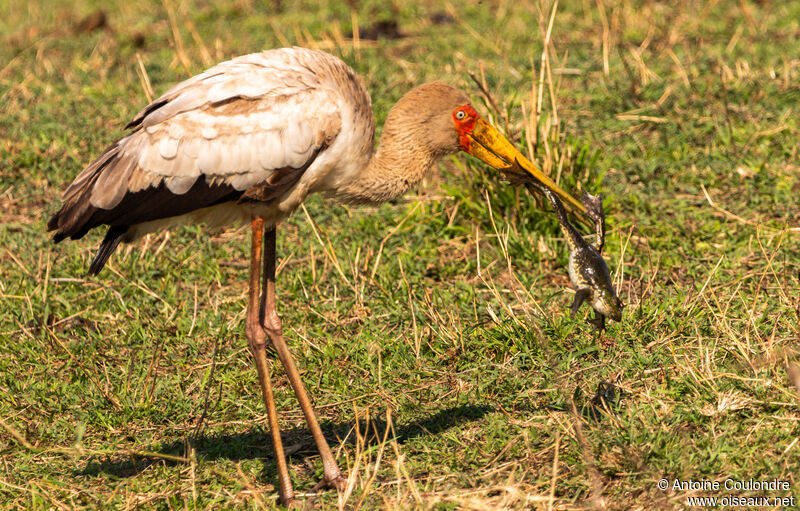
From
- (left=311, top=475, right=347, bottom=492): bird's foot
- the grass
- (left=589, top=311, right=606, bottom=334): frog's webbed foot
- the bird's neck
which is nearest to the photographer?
the grass

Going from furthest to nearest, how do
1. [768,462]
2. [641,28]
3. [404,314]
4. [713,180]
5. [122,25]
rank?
1. [122,25]
2. [641,28]
3. [713,180]
4. [404,314]
5. [768,462]

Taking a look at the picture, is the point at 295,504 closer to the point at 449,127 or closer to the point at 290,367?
the point at 290,367

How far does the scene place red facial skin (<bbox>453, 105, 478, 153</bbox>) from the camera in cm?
405

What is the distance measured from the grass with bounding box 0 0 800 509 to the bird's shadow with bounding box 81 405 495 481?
13mm

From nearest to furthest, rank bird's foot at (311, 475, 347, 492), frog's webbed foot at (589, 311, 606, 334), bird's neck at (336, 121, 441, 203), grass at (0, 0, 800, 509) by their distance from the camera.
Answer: grass at (0, 0, 800, 509), bird's foot at (311, 475, 347, 492), frog's webbed foot at (589, 311, 606, 334), bird's neck at (336, 121, 441, 203)

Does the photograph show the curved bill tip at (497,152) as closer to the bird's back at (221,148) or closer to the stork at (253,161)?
the stork at (253,161)

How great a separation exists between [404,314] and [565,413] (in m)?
1.16

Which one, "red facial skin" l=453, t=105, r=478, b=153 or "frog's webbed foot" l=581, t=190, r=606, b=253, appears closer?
"frog's webbed foot" l=581, t=190, r=606, b=253

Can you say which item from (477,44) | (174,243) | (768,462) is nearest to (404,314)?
(174,243)

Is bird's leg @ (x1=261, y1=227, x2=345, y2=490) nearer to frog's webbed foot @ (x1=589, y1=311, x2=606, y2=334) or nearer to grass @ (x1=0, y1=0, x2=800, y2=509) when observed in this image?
grass @ (x1=0, y1=0, x2=800, y2=509)

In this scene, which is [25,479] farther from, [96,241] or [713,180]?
[713,180]

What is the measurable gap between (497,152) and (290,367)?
4.12 ft

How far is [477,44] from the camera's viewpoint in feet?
24.8

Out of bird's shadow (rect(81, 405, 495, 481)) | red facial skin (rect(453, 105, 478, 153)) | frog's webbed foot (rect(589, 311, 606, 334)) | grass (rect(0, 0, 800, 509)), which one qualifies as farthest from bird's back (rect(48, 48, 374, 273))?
frog's webbed foot (rect(589, 311, 606, 334))
